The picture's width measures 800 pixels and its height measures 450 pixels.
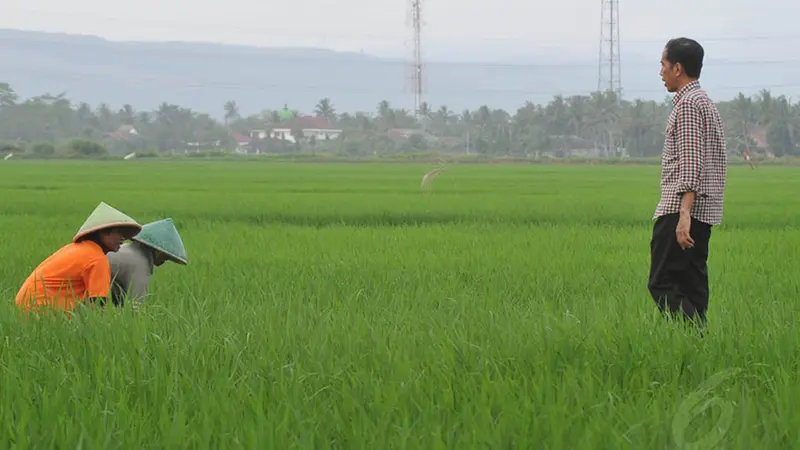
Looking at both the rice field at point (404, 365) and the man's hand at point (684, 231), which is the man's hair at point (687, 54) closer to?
the man's hand at point (684, 231)

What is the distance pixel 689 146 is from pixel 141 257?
7.52ft

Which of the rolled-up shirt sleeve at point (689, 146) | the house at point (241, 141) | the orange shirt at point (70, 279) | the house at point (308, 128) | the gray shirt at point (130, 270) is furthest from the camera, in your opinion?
the house at point (308, 128)

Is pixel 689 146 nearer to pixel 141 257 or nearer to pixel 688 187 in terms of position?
pixel 688 187

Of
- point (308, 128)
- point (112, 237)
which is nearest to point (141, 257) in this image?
point (112, 237)

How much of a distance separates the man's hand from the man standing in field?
0.05ft

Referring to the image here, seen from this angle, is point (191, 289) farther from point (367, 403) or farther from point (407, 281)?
point (367, 403)

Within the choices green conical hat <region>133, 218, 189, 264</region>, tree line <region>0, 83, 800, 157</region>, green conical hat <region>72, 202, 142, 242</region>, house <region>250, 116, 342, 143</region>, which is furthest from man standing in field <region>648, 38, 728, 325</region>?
house <region>250, 116, 342, 143</region>

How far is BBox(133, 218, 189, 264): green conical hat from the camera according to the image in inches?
166

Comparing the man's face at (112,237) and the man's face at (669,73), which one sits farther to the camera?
the man's face at (669,73)

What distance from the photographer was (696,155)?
407 cm

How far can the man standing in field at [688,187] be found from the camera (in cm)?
407

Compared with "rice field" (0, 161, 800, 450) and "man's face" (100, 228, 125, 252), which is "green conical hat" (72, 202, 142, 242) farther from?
"rice field" (0, 161, 800, 450)

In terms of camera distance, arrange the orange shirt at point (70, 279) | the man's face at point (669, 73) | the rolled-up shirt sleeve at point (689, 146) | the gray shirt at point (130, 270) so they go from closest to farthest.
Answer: the orange shirt at point (70, 279)
the rolled-up shirt sleeve at point (689, 146)
the man's face at point (669, 73)
the gray shirt at point (130, 270)

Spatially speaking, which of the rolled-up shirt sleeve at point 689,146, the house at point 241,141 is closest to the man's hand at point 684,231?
the rolled-up shirt sleeve at point 689,146
